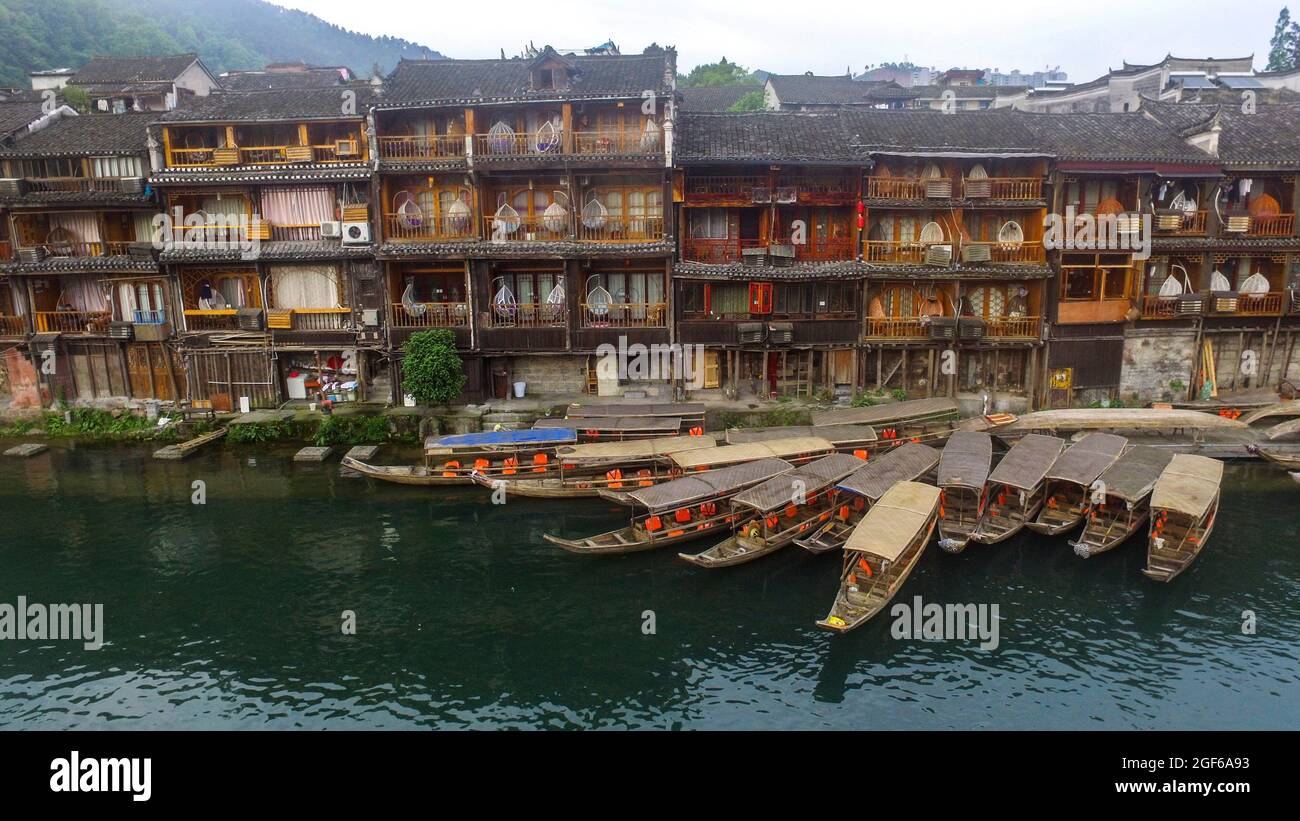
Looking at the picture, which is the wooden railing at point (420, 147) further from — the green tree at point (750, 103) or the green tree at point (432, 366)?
the green tree at point (750, 103)

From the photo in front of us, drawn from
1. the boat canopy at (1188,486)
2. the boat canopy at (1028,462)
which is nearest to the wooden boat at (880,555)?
the boat canopy at (1028,462)

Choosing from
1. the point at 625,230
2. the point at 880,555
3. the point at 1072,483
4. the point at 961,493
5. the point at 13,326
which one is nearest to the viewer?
the point at 880,555

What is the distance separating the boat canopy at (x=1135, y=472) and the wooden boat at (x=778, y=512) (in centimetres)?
862

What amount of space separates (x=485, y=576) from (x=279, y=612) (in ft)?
20.3

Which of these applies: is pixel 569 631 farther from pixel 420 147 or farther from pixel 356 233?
pixel 420 147

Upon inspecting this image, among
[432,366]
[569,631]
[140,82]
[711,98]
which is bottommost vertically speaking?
[569,631]

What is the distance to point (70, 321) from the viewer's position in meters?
41.5

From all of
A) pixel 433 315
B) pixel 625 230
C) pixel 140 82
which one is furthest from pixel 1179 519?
pixel 140 82

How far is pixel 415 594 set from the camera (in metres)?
25.6

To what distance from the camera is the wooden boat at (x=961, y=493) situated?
26.8 metres

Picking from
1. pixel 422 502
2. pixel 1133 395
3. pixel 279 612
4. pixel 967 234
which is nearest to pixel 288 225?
pixel 422 502

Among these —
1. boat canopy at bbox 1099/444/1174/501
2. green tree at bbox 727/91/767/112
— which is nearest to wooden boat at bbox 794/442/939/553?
boat canopy at bbox 1099/444/1174/501

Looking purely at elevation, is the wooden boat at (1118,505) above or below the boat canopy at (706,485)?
below

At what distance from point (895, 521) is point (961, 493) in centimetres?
555
